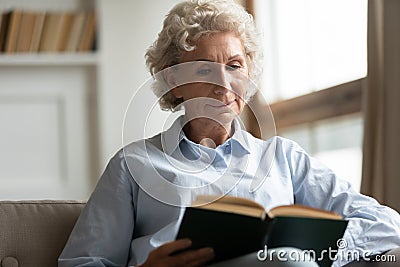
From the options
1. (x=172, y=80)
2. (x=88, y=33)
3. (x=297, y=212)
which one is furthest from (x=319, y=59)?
(x=297, y=212)

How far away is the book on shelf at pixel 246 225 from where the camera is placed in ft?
4.54

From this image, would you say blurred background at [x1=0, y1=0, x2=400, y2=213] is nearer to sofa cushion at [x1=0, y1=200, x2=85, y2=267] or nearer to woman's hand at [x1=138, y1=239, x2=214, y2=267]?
sofa cushion at [x1=0, y1=200, x2=85, y2=267]

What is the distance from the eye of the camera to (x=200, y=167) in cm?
178

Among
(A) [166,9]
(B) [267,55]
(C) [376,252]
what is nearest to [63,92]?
(A) [166,9]

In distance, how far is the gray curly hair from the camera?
71.6 inches

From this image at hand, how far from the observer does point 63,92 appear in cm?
413

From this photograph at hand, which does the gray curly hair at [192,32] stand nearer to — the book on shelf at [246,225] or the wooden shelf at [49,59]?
the book on shelf at [246,225]

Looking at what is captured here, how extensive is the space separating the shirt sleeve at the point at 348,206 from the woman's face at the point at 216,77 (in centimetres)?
19

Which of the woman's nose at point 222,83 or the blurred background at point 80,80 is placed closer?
the woman's nose at point 222,83

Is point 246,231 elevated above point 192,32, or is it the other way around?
point 192,32

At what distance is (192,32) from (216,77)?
0.39 feet

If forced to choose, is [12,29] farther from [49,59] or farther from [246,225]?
[246,225]

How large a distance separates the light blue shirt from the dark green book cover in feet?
0.71

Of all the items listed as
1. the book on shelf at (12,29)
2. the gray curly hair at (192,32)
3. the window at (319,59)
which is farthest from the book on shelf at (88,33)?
the gray curly hair at (192,32)
